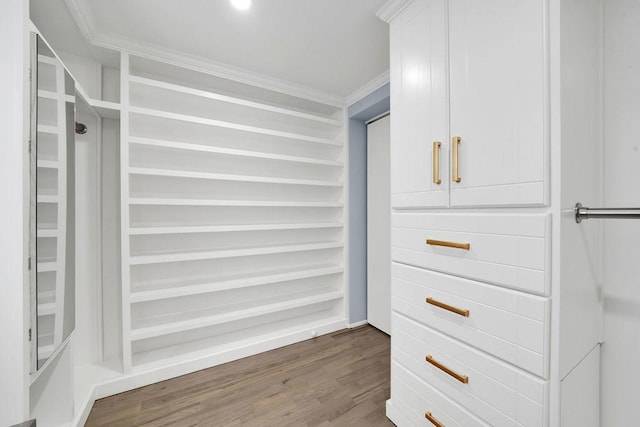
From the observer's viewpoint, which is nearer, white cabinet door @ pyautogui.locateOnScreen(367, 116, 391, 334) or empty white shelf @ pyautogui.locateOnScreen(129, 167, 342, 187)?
empty white shelf @ pyautogui.locateOnScreen(129, 167, 342, 187)

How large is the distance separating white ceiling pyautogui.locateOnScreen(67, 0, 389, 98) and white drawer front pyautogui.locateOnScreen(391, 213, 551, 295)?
1.28 meters

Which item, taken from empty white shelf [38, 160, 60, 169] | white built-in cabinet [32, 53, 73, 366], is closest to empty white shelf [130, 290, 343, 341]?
white built-in cabinet [32, 53, 73, 366]

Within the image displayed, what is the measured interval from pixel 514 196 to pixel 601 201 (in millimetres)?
525

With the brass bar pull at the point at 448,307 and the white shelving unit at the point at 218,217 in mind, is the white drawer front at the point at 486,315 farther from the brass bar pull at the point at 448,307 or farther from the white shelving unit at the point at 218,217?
the white shelving unit at the point at 218,217

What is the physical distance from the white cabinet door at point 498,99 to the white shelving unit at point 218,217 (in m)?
1.58

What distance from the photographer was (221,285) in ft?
6.84

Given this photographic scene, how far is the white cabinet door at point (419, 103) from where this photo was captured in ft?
3.75

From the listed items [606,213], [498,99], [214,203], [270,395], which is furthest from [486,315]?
[214,203]

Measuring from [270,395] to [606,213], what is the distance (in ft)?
6.50

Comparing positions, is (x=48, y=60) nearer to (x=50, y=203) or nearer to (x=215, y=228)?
(x=50, y=203)

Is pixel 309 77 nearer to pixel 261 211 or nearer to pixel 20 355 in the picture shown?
pixel 261 211

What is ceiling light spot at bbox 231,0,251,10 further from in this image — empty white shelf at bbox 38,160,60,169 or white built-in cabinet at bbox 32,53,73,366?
empty white shelf at bbox 38,160,60,169

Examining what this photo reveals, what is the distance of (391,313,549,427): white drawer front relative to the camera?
86cm

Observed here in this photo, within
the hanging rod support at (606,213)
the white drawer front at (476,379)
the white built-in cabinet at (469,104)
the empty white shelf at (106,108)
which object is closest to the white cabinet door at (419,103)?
the white built-in cabinet at (469,104)
